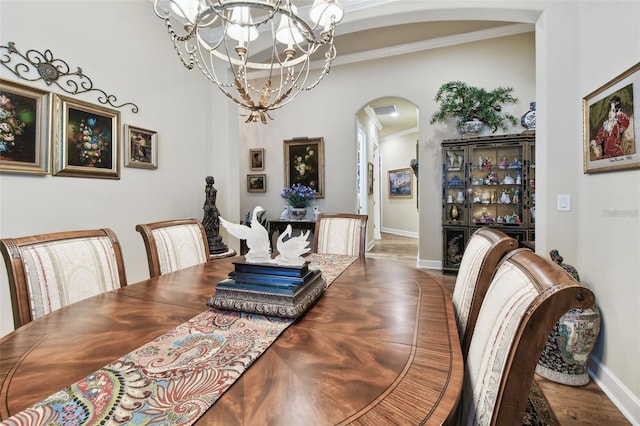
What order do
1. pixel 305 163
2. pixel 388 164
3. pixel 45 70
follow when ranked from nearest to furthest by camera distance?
pixel 45 70, pixel 305 163, pixel 388 164

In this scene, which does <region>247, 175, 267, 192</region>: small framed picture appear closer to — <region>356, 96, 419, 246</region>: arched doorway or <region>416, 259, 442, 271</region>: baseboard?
<region>356, 96, 419, 246</region>: arched doorway

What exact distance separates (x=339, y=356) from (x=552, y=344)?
1805 millimetres

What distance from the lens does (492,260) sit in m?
0.99

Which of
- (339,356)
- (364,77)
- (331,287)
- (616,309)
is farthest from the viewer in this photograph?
(364,77)

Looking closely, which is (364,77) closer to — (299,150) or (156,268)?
(299,150)

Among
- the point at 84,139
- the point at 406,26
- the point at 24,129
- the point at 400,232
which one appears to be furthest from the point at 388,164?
the point at 24,129

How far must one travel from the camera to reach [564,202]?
80.5 inches

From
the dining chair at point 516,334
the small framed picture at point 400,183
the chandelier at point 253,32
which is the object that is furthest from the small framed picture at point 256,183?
the dining chair at point 516,334

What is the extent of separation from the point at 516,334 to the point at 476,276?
0.53 m

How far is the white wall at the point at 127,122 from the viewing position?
1833mm

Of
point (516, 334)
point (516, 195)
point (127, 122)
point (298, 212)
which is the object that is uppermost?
point (127, 122)

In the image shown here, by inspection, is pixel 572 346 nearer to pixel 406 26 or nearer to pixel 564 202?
pixel 564 202

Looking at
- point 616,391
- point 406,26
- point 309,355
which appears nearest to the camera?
point 309,355

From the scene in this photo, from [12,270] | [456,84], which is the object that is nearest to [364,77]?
[456,84]
